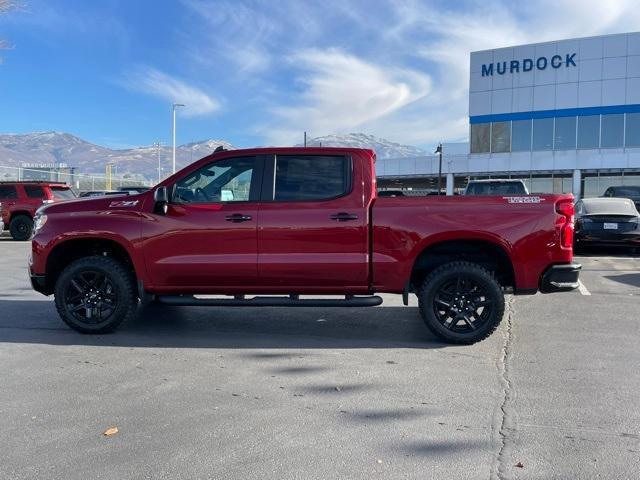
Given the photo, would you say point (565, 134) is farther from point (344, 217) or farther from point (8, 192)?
point (344, 217)

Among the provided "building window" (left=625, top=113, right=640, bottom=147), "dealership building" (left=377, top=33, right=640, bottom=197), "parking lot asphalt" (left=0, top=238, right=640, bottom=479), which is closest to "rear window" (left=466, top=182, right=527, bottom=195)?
"parking lot asphalt" (left=0, top=238, right=640, bottom=479)

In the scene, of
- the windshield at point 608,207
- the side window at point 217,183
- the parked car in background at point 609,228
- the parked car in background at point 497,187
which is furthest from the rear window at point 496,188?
the side window at point 217,183

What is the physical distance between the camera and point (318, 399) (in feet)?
14.0

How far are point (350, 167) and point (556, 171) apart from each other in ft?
116

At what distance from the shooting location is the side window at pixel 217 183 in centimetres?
592

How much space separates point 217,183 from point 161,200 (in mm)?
598

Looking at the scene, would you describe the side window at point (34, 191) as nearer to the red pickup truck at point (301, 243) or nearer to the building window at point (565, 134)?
the red pickup truck at point (301, 243)

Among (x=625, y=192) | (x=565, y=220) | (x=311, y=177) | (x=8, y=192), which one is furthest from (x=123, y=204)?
(x=625, y=192)

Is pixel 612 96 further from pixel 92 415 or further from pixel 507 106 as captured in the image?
pixel 92 415

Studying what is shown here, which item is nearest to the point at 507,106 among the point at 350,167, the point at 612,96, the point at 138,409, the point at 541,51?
the point at 541,51

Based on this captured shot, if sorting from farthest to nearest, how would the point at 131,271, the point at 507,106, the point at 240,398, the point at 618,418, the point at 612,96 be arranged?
the point at 507,106 < the point at 612,96 < the point at 131,271 < the point at 240,398 < the point at 618,418

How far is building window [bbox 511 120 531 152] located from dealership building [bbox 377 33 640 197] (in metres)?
0.07

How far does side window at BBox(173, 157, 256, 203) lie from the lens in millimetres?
5922

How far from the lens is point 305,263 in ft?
18.8
